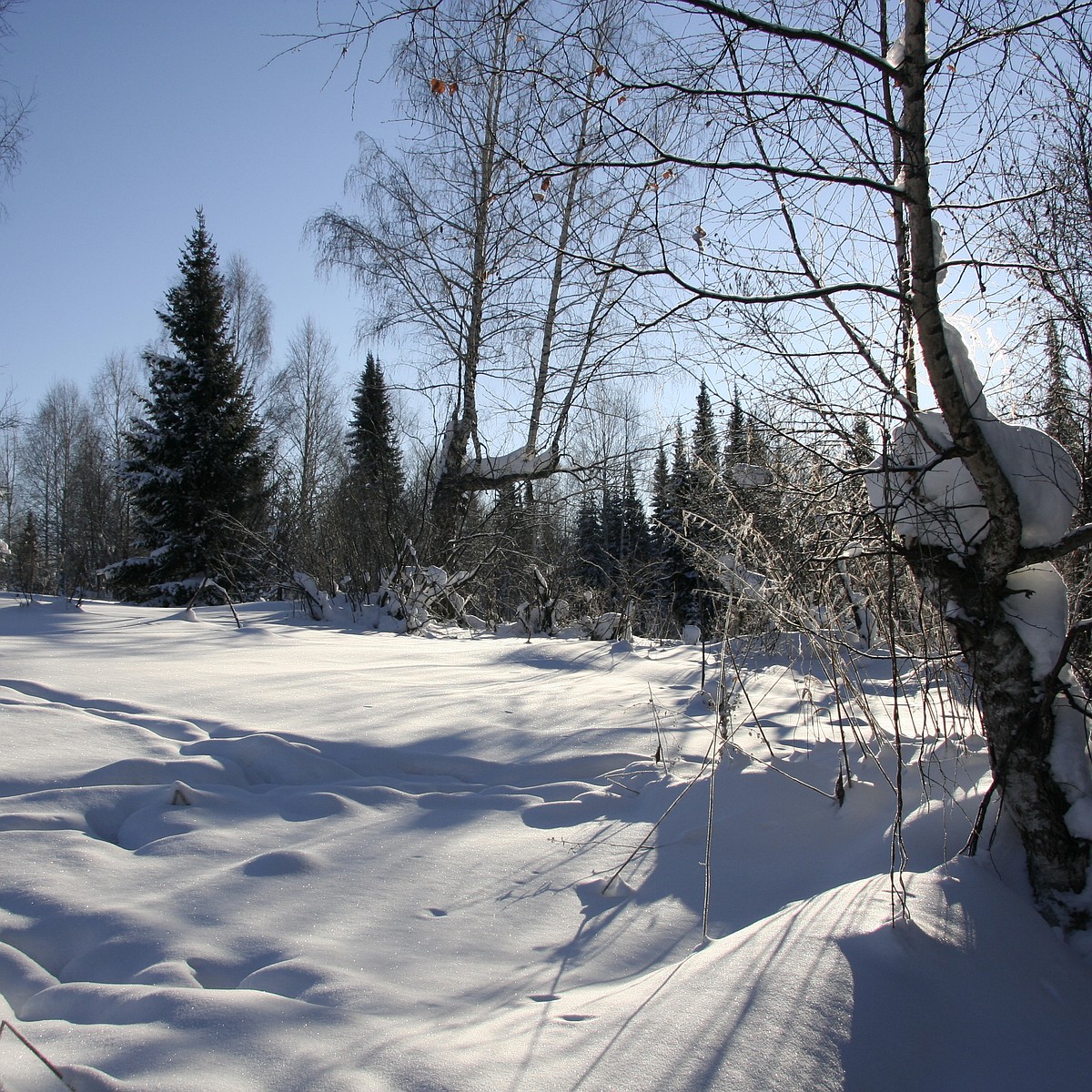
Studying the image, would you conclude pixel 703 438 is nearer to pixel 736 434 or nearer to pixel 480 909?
pixel 736 434

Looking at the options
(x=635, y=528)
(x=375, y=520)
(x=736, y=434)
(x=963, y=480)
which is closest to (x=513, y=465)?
(x=375, y=520)

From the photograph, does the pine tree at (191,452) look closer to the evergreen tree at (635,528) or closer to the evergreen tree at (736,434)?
the evergreen tree at (635,528)

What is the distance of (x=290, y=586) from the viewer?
643cm

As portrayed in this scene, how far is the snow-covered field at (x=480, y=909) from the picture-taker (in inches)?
39.3

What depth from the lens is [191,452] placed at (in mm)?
14633

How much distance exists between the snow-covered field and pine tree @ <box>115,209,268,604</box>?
12465 millimetres

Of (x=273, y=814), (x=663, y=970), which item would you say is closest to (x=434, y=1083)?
(x=663, y=970)

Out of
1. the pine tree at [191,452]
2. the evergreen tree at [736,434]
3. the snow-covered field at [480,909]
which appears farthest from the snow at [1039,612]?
the pine tree at [191,452]

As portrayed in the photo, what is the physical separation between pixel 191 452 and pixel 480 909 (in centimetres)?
1519

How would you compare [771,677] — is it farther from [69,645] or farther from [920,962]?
[69,645]

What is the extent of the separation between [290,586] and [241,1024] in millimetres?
5768

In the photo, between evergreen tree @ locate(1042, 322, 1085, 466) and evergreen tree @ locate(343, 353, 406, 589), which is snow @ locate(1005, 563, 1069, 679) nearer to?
evergreen tree @ locate(1042, 322, 1085, 466)

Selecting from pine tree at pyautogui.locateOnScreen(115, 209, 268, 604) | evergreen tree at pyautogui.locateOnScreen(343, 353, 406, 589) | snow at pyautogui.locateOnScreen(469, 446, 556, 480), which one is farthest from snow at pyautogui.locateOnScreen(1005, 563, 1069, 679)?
pine tree at pyautogui.locateOnScreen(115, 209, 268, 604)

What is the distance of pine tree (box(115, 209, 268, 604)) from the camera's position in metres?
14.0
